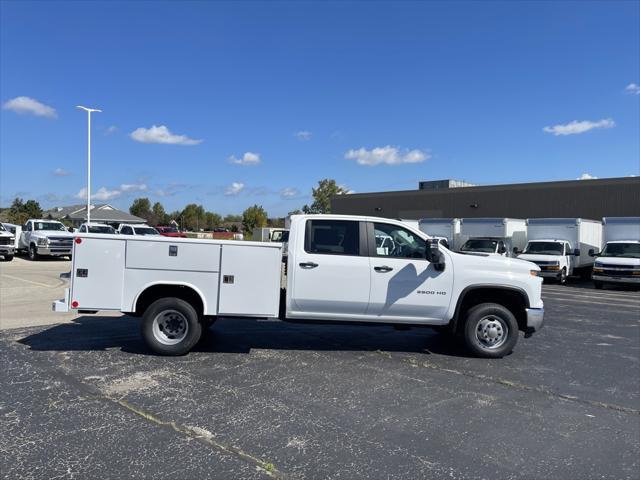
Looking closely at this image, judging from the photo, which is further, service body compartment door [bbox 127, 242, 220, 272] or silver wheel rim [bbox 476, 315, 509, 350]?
silver wheel rim [bbox 476, 315, 509, 350]

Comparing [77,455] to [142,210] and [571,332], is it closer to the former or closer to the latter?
[571,332]

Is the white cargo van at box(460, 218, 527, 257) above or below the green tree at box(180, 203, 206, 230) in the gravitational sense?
below

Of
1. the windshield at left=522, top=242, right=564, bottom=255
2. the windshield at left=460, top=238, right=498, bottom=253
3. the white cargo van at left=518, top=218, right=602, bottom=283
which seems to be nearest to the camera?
the white cargo van at left=518, top=218, right=602, bottom=283

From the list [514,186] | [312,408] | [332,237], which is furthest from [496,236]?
[312,408]

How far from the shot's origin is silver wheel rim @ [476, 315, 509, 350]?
23.1 ft

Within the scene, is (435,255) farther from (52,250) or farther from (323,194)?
(323,194)

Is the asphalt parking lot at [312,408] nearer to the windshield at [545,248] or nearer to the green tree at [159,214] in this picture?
the windshield at [545,248]

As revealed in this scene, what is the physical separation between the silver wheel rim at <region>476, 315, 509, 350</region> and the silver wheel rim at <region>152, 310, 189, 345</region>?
13.3 ft

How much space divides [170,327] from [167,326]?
0.04 meters

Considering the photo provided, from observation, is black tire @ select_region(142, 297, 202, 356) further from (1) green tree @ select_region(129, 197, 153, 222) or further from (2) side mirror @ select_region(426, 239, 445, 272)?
(1) green tree @ select_region(129, 197, 153, 222)

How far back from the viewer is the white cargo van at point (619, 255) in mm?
19514

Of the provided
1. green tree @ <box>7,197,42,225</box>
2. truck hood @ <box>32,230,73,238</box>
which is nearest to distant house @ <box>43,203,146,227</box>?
green tree @ <box>7,197,42,225</box>

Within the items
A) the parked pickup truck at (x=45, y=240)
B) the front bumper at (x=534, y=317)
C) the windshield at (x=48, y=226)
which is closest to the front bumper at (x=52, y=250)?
the parked pickup truck at (x=45, y=240)

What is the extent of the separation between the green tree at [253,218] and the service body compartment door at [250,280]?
72.8 m
